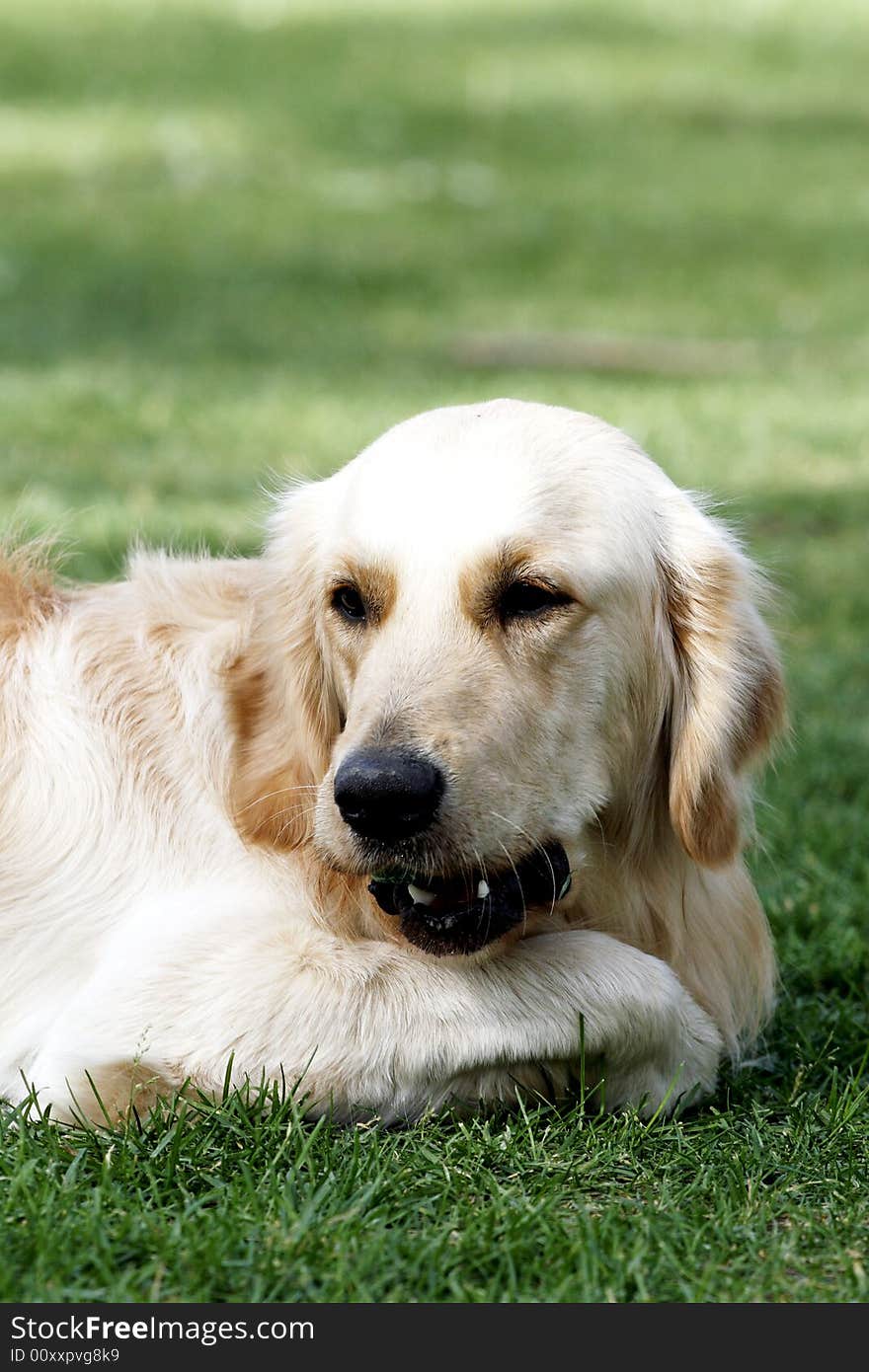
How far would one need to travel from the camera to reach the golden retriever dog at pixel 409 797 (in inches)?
120

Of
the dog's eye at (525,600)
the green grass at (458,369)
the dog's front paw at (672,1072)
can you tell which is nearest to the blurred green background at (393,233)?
the green grass at (458,369)

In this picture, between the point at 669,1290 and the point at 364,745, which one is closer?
the point at 669,1290

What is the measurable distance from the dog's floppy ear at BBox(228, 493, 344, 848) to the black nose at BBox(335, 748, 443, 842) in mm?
490

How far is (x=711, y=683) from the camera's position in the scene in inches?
135

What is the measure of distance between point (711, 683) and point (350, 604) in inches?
29.3

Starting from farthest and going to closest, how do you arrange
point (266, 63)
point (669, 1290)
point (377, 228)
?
point (266, 63) → point (377, 228) → point (669, 1290)

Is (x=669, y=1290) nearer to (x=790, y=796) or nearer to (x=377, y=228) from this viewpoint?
(x=790, y=796)

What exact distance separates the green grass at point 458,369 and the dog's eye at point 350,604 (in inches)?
37.6

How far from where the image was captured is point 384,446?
3.41 m

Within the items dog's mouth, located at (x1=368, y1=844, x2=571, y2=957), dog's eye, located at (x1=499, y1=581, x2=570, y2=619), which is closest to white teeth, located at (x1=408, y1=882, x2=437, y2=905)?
dog's mouth, located at (x1=368, y1=844, x2=571, y2=957)

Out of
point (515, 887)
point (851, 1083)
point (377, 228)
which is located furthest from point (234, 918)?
point (377, 228)

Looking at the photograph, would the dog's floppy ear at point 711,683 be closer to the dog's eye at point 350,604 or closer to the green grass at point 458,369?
the green grass at point 458,369

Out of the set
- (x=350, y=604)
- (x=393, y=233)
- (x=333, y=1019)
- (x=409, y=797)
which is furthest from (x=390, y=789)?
(x=393, y=233)
